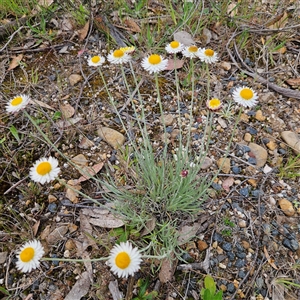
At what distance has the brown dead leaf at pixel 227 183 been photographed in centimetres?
142

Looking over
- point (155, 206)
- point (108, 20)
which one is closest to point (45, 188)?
point (155, 206)

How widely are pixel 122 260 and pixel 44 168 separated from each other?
39cm

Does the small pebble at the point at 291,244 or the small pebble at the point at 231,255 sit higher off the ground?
the small pebble at the point at 291,244

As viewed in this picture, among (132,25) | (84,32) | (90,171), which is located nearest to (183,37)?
(132,25)

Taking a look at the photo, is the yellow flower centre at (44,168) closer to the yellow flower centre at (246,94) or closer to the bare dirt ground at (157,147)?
the bare dirt ground at (157,147)

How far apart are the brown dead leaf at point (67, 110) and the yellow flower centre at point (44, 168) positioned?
2.26 feet

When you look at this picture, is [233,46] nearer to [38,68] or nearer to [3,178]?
[38,68]

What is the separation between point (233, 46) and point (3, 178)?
155 centimetres

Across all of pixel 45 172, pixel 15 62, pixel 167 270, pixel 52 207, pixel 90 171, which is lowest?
pixel 167 270

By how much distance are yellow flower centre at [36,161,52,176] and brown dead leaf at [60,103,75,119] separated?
689mm

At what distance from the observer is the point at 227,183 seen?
4.74 ft

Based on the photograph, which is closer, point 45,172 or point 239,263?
point 45,172

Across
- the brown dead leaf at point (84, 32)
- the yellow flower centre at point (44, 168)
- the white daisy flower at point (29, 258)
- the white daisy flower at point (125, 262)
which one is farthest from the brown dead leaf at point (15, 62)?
the white daisy flower at point (125, 262)

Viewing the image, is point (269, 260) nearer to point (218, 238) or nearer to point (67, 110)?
point (218, 238)
